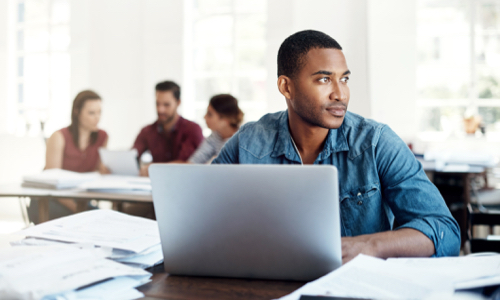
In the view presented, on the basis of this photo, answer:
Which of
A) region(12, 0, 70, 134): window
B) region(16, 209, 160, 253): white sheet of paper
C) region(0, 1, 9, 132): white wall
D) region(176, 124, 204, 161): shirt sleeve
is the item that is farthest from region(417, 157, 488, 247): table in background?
region(0, 1, 9, 132): white wall

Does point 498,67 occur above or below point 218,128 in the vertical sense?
above

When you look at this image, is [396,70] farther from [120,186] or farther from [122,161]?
[120,186]

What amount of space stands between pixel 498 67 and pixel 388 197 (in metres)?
4.03

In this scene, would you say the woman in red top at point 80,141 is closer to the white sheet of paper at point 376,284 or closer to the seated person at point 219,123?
the seated person at point 219,123

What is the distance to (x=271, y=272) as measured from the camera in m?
0.85

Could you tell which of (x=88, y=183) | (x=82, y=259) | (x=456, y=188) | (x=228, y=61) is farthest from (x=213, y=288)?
(x=228, y=61)

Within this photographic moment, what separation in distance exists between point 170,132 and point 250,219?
296 cm

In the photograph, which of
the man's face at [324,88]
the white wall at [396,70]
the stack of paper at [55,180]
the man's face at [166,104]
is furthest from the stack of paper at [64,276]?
the white wall at [396,70]

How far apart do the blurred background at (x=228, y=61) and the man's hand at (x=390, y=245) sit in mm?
3282

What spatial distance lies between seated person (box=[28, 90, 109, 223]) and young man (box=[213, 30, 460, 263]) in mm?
2178

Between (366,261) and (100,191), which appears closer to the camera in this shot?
(366,261)

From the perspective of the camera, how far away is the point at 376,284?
2.43 ft

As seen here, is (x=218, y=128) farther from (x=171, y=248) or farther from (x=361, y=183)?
(x=171, y=248)

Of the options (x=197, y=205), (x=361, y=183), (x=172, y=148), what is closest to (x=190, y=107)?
(x=172, y=148)
